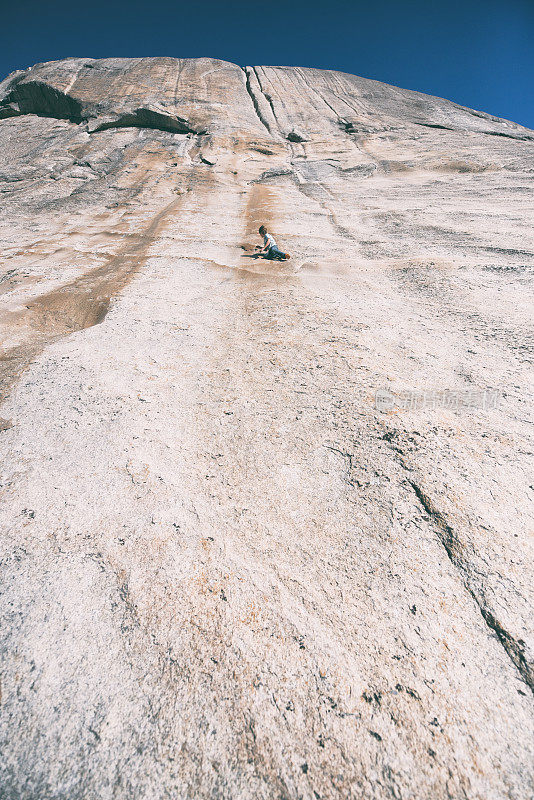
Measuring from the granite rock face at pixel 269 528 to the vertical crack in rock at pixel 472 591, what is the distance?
14mm

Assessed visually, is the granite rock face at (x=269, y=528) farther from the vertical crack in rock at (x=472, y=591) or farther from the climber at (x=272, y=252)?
the climber at (x=272, y=252)

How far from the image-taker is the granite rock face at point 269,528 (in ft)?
5.79

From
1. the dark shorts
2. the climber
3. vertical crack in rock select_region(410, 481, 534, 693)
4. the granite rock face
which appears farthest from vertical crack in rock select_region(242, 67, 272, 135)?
vertical crack in rock select_region(410, 481, 534, 693)

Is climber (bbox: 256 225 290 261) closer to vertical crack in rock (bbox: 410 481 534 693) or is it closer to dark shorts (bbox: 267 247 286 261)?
dark shorts (bbox: 267 247 286 261)

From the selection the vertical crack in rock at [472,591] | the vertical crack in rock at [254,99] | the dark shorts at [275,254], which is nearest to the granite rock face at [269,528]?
the vertical crack in rock at [472,591]

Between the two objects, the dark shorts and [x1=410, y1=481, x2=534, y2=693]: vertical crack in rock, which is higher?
the dark shorts

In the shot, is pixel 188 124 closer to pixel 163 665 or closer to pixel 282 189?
pixel 282 189

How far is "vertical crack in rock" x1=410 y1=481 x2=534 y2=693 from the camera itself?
6.47 feet

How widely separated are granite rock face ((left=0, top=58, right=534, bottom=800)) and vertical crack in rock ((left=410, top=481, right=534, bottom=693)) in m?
0.01

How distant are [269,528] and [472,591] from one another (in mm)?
1494

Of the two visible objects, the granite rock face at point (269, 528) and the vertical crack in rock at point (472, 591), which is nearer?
the granite rock face at point (269, 528)

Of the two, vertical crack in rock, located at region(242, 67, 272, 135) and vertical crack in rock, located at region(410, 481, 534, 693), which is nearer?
vertical crack in rock, located at region(410, 481, 534, 693)

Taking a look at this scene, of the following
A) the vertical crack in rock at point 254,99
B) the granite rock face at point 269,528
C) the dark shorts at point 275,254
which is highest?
the vertical crack in rock at point 254,99

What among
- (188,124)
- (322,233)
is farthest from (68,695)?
(188,124)
